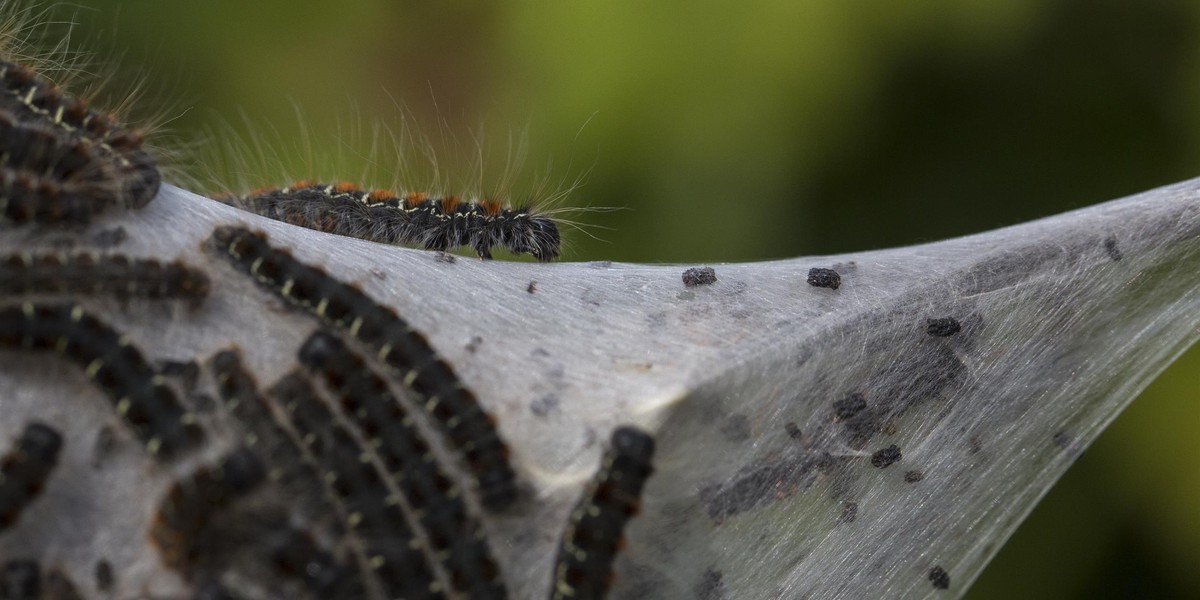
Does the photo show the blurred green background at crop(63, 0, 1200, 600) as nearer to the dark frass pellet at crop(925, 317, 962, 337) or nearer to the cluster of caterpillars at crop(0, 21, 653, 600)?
the dark frass pellet at crop(925, 317, 962, 337)

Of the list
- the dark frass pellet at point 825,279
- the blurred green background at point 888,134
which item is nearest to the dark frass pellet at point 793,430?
the dark frass pellet at point 825,279

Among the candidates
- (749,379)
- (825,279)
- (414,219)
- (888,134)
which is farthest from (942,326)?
(414,219)

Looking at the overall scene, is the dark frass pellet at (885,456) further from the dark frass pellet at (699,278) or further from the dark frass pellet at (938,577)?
the dark frass pellet at (699,278)

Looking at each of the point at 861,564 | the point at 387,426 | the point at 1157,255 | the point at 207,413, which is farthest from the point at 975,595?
the point at 207,413

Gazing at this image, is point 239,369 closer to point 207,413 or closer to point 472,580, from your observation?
point 207,413

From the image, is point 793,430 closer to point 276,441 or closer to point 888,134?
point 276,441

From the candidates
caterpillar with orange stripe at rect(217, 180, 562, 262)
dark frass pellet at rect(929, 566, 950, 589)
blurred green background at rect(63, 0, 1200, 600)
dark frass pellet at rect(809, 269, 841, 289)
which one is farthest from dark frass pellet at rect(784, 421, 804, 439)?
blurred green background at rect(63, 0, 1200, 600)
